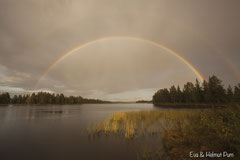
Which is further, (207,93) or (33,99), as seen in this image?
(33,99)

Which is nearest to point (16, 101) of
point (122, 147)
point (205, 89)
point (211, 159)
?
point (122, 147)

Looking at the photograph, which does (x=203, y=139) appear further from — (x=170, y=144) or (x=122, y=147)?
(x=122, y=147)

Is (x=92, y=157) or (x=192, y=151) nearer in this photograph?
(x=192, y=151)

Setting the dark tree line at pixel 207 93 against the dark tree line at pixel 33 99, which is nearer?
the dark tree line at pixel 207 93

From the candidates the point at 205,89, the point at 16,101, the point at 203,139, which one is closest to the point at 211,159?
the point at 203,139

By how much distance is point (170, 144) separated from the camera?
28.2ft

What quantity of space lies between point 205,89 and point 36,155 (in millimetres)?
71201

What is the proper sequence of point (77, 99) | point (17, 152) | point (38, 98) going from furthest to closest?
point (77, 99)
point (38, 98)
point (17, 152)

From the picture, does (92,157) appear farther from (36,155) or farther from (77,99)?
(77,99)

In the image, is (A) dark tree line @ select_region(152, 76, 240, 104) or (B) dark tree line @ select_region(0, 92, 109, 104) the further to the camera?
(B) dark tree line @ select_region(0, 92, 109, 104)

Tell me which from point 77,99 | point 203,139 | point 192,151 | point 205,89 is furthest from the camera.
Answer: point 77,99

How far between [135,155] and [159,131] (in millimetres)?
6265

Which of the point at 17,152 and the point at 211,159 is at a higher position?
the point at 211,159

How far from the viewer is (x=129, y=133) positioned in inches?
475
